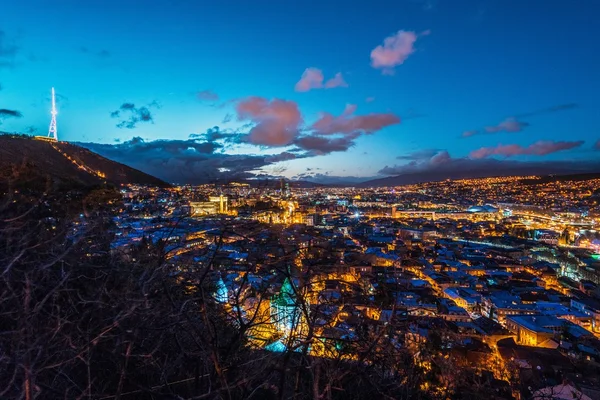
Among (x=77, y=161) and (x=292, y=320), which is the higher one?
(x=77, y=161)

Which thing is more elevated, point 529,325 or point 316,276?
point 316,276

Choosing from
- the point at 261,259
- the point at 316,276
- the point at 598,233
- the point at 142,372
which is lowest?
the point at 598,233

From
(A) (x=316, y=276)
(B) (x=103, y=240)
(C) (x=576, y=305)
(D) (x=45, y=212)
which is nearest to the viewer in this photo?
(A) (x=316, y=276)

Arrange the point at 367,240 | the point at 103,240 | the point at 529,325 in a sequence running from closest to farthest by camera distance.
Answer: the point at 103,240 < the point at 529,325 < the point at 367,240

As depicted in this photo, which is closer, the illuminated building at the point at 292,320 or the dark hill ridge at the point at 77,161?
the illuminated building at the point at 292,320

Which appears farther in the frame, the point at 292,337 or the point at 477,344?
the point at 477,344

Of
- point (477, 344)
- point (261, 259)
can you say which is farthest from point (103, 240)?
point (477, 344)

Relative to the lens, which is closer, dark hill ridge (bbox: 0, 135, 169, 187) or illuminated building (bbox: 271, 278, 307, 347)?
illuminated building (bbox: 271, 278, 307, 347)

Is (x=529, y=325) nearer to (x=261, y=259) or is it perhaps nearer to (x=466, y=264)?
(x=466, y=264)

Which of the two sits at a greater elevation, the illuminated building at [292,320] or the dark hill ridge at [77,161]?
the dark hill ridge at [77,161]

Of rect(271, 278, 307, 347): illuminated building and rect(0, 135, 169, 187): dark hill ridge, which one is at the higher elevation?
rect(0, 135, 169, 187): dark hill ridge

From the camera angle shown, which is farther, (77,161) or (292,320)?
(77,161)
